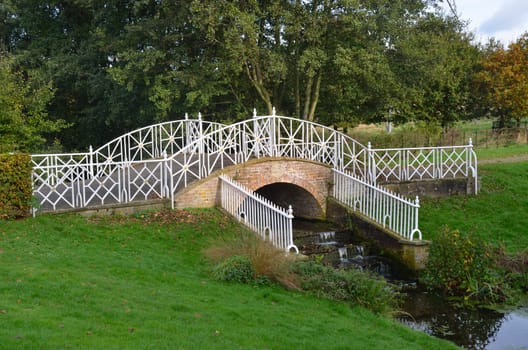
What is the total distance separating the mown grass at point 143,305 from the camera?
21.0ft

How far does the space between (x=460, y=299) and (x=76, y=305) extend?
785 cm

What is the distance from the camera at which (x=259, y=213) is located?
44.2 feet

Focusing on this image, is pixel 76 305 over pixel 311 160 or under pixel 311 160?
under

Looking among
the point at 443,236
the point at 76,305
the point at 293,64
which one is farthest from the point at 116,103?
the point at 76,305

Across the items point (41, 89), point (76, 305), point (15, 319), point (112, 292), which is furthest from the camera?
point (41, 89)

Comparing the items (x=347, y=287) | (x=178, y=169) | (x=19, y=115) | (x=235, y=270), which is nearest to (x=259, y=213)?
(x=235, y=270)

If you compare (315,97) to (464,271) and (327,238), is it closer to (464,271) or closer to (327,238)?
(327,238)

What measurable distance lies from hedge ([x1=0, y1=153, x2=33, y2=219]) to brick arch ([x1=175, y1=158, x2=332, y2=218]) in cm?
364

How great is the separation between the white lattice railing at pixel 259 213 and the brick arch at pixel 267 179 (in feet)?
1.39

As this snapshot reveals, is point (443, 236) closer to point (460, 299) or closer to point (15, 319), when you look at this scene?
point (460, 299)

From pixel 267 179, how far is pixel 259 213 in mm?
2904

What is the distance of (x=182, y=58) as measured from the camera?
75.8 feet

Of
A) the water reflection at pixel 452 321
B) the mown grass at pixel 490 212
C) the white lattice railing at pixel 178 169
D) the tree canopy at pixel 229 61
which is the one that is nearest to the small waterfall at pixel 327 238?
the mown grass at pixel 490 212

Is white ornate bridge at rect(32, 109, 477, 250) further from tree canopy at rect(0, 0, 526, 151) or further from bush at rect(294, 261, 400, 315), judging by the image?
tree canopy at rect(0, 0, 526, 151)
